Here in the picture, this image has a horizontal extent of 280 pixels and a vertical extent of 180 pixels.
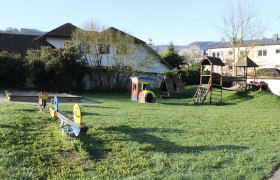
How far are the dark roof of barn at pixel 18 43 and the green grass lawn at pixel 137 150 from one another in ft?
76.9

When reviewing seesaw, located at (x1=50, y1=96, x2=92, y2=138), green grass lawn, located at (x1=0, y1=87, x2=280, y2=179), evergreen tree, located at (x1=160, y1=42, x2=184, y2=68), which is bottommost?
green grass lawn, located at (x1=0, y1=87, x2=280, y2=179)

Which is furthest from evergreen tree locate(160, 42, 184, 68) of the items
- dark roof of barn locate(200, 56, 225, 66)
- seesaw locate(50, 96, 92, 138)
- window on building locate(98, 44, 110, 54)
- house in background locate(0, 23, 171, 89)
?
seesaw locate(50, 96, 92, 138)

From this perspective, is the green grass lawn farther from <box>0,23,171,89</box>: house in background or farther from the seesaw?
<box>0,23,171,89</box>: house in background

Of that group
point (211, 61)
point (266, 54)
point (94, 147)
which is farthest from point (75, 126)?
point (266, 54)

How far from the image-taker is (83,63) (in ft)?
92.2

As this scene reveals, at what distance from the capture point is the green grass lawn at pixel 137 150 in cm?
618

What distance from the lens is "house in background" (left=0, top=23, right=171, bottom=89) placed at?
3291 centimetres

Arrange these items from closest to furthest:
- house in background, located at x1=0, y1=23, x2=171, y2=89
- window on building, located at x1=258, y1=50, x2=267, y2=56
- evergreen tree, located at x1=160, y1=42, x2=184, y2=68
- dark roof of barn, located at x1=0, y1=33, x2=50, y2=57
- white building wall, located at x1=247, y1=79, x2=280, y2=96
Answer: white building wall, located at x1=247, y1=79, x2=280, y2=96, dark roof of barn, located at x1=0, y1=33, x2=50, y2=57, house in background, located at x1=0, y1=23, x2=171, y2=89, evergreen tree, located at x1=160, y1=42, x2=184, y2=68, window on building, located at x1=258, y1=50, x2=267, y2=56

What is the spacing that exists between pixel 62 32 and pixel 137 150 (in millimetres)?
29400

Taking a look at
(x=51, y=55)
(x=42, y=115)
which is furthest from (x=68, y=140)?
(x=51, y=55)

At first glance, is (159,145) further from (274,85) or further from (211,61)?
(274,85)

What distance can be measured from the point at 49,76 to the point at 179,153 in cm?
2080

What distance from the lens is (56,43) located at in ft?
114

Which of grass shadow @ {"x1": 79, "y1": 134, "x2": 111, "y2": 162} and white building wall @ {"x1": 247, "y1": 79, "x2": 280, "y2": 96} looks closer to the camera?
grass shadow @ {"x1": 79, "y1": 134, "x2": 111, "y2": 162}
